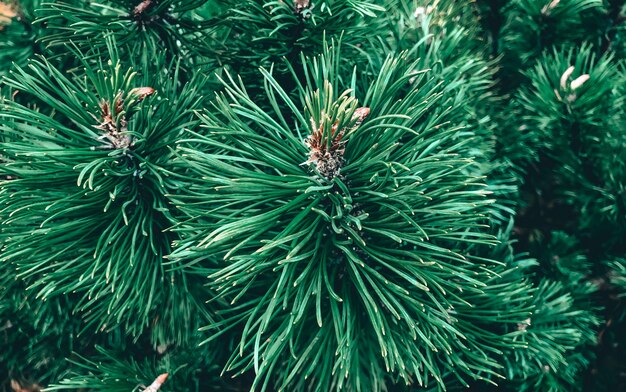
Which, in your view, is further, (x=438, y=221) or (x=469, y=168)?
(x=469, y=168)

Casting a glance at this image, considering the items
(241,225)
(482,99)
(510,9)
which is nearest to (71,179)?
(241,225)

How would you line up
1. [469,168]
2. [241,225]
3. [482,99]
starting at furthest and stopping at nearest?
[482,99], [469,168], [241,225]

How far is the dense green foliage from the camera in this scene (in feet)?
1.40

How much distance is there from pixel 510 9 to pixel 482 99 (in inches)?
6.4

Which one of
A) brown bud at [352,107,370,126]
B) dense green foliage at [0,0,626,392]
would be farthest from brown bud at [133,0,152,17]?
brown bud at [352,107,370,126]

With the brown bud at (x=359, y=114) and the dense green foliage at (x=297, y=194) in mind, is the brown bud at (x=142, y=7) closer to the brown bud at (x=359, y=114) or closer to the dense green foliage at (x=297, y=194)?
the dense green foliage at (x=297, y=194)

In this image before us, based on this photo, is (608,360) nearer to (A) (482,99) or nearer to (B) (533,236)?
(B) (533,236)

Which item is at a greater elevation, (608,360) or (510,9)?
(510,9)

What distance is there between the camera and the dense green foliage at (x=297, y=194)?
0.43 m

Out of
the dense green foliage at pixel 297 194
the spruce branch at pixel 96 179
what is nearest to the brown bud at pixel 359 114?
the dense green foliage at pixel 297 194

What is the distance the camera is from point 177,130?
50 centimetres

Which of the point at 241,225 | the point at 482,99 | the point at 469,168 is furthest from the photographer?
the point at 482,99

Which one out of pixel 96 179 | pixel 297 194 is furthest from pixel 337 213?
pixel 96 179

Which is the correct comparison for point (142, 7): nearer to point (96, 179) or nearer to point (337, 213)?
point (96, 179)
